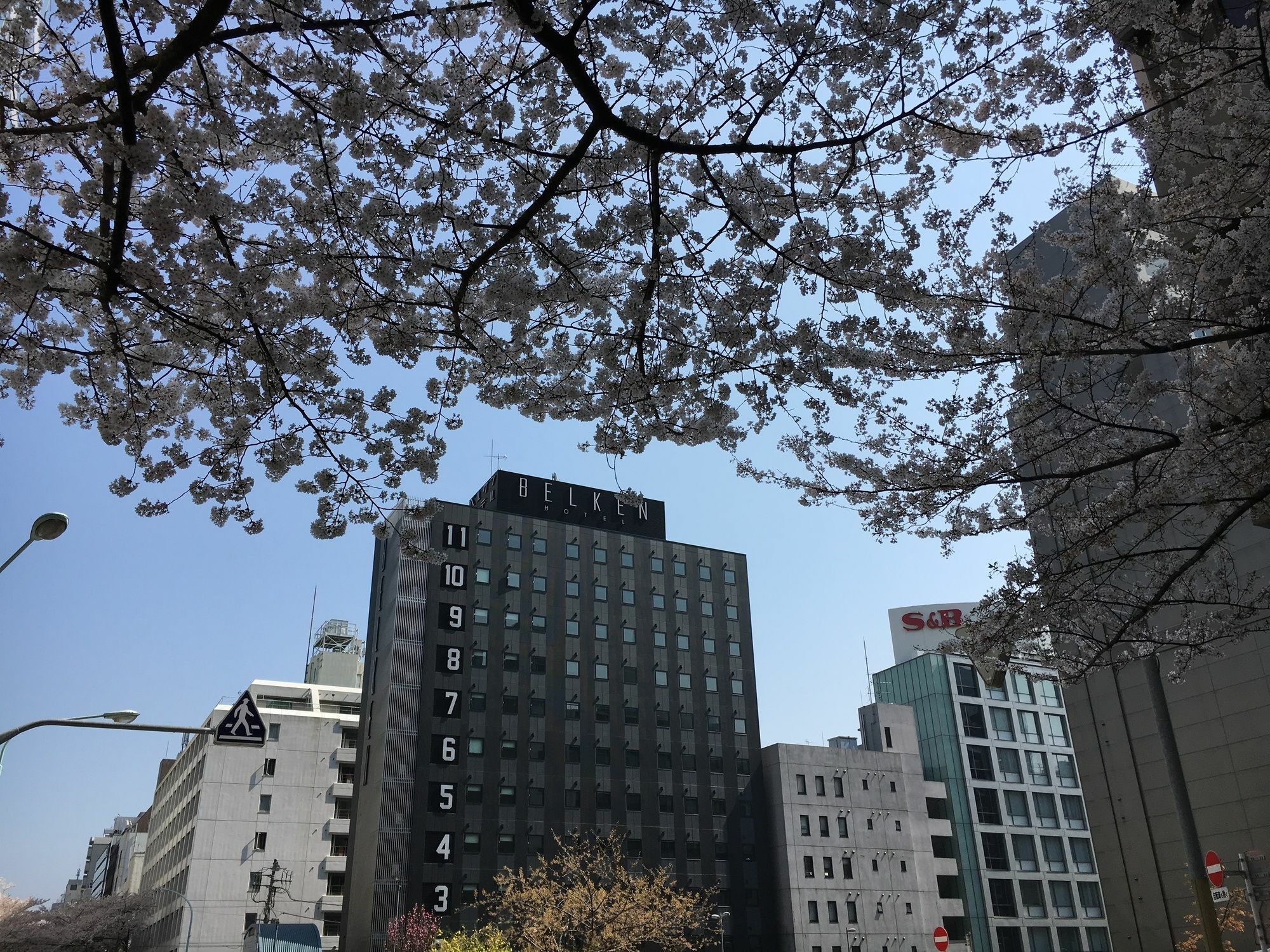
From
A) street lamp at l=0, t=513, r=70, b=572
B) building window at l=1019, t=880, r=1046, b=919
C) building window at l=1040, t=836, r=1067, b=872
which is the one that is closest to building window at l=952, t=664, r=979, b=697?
building window at l=1040, t=836, r=1067, b=872

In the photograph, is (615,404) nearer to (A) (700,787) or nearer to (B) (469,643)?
(B) (469,643)

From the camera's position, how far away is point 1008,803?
5794 centimetres

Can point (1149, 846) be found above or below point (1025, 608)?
below

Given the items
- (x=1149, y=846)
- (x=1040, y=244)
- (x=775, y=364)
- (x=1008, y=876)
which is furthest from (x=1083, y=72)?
(x=1008, y=876)

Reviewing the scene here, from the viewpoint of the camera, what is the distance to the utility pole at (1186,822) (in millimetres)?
10430

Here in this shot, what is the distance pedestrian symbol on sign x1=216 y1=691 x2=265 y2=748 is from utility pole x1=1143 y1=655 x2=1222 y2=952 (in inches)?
439

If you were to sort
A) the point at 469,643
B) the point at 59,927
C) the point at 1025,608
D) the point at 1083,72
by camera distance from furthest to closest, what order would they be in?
the point at 59,927 → the point at 469,643 → the point at 1025,608 → the point at 1083,72

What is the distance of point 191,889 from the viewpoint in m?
47.8

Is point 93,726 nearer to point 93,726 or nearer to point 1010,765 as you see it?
point 93,726

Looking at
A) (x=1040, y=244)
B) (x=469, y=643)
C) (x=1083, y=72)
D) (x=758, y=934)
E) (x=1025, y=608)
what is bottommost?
(x=758, y=934)

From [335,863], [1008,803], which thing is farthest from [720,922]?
[1008,803]

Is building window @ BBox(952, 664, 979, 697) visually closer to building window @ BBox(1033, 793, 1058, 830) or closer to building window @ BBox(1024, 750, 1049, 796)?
building window @ BBox(1024, 750, 1049, 796)

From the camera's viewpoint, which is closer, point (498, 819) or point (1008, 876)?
point (498, 819)

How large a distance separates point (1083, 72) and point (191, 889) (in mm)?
55017
